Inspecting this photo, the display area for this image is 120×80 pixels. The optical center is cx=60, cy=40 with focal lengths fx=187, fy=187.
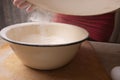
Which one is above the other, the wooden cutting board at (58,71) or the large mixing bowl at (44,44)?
the large mixing bowl at (44,44)

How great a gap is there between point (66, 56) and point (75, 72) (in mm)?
59

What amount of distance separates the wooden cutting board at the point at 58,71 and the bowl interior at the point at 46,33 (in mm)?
70

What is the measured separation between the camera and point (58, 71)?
0.51 m

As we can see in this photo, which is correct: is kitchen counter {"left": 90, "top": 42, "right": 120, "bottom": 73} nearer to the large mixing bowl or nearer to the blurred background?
the large mixing bowl

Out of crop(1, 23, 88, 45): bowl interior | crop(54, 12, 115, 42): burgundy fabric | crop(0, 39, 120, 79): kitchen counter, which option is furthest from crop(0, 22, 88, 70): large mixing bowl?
crop(54, 12, 115, 42): burgundy fabric

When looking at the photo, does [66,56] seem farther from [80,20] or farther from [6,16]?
[6,16]

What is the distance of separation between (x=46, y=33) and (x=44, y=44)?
201 mm

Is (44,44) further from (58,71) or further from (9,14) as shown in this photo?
(9,14)

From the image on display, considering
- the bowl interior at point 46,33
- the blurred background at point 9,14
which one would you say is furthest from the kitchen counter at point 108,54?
the blurred background at point 9,14

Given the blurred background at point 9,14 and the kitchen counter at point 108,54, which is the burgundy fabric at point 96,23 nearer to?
the kitchen counter at point 108,54

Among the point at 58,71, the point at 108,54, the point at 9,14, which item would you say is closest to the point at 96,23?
the point at 108,54

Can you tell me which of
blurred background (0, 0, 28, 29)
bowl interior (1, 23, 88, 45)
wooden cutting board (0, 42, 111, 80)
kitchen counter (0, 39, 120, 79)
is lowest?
blurred background (0, 0, 28, 29)

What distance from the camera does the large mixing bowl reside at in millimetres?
444

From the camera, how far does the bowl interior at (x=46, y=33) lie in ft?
1.91
